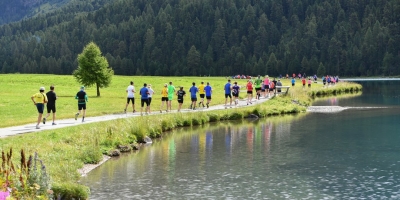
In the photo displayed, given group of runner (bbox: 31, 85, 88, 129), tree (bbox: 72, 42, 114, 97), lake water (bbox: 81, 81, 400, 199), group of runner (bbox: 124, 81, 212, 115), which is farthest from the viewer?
tree (bbox: 72, 42, 114, 97)

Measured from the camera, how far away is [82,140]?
104ft

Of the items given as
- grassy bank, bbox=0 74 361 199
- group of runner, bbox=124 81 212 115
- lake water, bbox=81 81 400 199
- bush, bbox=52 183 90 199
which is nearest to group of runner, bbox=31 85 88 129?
grassy bank, bbox=0 74 361 199

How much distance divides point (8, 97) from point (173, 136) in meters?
29.8

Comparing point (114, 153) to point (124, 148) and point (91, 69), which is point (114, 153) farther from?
point (91, 69)

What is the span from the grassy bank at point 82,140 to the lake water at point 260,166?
1.11 metres

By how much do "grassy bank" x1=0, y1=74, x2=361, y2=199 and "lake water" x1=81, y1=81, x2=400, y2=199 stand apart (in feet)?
3.65

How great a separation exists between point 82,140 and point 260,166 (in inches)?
377

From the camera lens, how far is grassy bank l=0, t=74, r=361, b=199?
2434 cm

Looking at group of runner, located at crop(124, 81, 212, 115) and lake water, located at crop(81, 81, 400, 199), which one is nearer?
lake water, located at crop(81, 81, 400, 199)

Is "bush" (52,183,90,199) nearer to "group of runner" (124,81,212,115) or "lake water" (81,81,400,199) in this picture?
"lake water" (81,81,400,199)

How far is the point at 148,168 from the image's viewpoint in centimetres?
2852

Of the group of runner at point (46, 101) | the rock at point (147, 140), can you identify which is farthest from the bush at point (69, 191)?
A: the rock at point (147, 140)

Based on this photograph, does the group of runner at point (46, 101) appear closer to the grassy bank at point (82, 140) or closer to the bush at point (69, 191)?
the grassy bank at point (82, 140)

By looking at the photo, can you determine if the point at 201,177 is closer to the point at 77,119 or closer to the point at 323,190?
the point at 323,190
